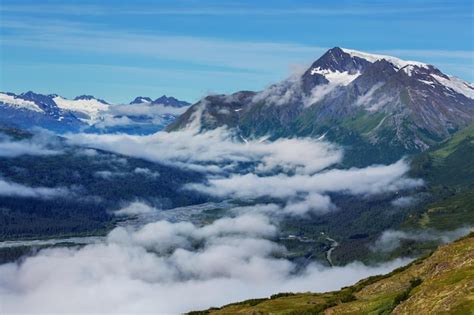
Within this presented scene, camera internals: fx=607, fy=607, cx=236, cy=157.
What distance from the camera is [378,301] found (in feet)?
359

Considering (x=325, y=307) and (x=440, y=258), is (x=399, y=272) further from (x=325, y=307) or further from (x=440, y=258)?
(x=325, y=307)

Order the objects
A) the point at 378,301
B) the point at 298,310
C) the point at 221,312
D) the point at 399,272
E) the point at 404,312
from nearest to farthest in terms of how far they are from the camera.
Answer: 1. the point at 404,312
2. the point at 378,301
3. the point at 298,310
4. the point at 399,272
5. the point at 221,312

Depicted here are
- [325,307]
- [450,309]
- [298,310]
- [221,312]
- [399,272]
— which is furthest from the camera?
[221,312]

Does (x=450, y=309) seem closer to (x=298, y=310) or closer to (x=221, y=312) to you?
(x=298, y=310)

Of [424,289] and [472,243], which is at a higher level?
[472,243]

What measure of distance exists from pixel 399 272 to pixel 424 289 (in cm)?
4534

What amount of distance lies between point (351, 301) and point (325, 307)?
6.09 m

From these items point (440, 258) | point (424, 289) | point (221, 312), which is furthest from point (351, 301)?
point (221, 312)

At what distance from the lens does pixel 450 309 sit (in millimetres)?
77625

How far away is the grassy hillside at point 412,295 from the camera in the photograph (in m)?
82.4

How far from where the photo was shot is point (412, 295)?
94.6m

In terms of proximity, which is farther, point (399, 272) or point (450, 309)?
point (399, 272)

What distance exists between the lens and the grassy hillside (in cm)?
8244

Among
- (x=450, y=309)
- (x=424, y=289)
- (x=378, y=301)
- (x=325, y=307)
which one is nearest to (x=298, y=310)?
(x=325, y=307)
